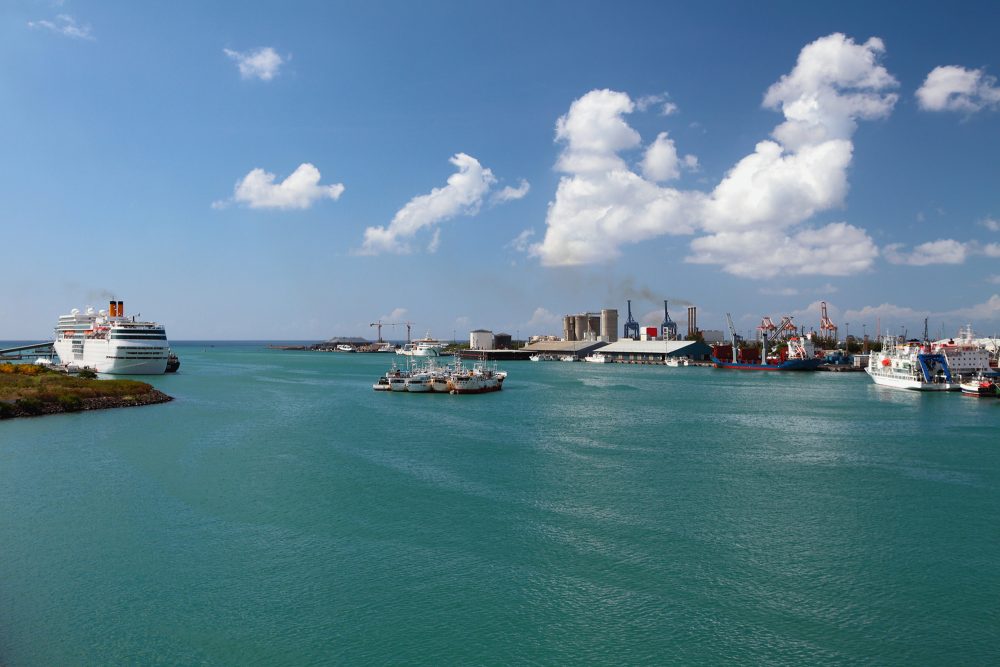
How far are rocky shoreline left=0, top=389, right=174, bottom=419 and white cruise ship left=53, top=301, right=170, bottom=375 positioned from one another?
759 inches

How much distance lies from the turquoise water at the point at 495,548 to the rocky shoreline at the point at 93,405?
13.5 feet

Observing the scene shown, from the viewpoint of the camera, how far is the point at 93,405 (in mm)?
37188

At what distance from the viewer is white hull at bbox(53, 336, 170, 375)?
59.4 metres

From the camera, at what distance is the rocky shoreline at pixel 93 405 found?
33031 mm

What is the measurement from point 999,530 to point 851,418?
904 inches

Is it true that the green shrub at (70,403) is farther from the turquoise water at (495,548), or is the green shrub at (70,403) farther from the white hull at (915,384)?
the white hull at (915,384)

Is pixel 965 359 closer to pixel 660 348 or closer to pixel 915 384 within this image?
pixel 915 384

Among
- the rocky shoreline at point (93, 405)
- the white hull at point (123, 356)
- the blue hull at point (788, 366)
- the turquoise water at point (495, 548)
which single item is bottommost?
the turquoise water at point (495, 548)

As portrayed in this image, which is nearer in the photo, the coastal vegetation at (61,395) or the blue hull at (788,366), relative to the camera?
the coastal vegetation at (61,395)

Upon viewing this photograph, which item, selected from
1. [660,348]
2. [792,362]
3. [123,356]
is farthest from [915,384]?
[123,356]

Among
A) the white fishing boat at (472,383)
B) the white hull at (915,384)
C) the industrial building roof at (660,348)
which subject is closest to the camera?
the white fishing boat at (472,383)

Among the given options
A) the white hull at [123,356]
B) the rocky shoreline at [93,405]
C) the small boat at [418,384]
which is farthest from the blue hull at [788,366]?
the rocky shoreline at [93,405]

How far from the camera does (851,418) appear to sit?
124ft

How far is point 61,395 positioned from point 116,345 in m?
25.5
